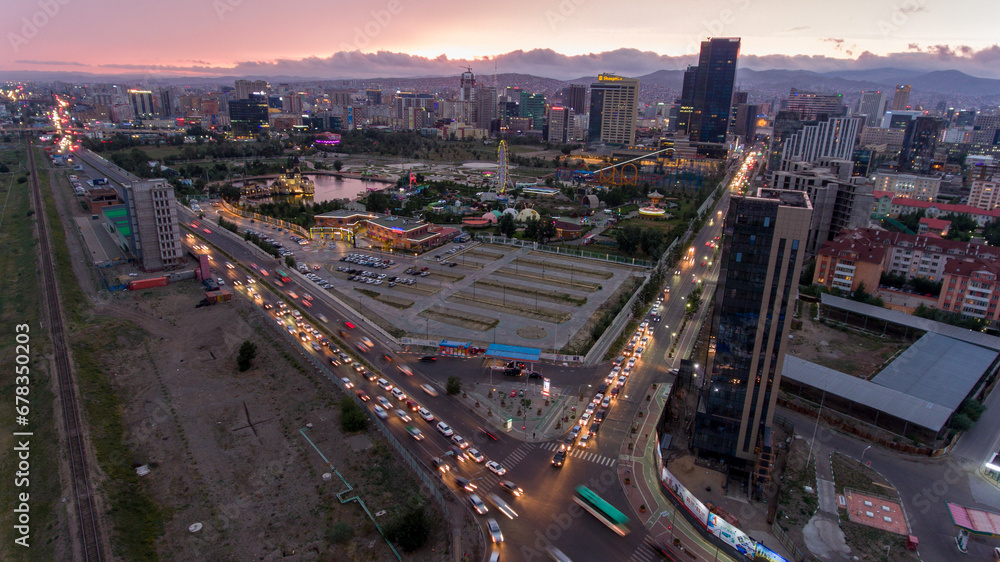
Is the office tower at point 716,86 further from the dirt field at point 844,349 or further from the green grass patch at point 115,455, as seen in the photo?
the green grass patch at point 115,455

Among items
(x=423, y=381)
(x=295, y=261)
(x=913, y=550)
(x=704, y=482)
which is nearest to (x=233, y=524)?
(x=423, y=381)

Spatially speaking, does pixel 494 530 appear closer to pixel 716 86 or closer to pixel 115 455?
pixel 115 455

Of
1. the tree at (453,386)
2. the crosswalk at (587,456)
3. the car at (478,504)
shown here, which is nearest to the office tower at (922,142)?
the crosswalk at (587,456)

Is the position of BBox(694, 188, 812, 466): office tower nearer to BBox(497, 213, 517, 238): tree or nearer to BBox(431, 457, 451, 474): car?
BBox(431, 457, 451, 474): car

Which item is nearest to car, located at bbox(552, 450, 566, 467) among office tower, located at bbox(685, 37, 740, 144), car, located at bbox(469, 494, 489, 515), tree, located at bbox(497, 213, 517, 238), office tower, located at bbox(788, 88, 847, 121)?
car, located at bbox(469, 494, 489, 515)

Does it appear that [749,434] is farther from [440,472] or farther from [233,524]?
[233,524]
